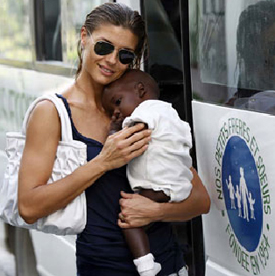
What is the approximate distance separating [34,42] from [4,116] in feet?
2.38

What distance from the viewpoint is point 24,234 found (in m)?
5.72

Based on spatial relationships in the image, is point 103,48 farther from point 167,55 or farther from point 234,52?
point 167,55

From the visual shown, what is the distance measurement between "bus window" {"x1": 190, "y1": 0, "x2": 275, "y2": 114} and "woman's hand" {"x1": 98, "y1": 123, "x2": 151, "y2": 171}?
43 cm

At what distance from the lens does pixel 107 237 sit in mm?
3141

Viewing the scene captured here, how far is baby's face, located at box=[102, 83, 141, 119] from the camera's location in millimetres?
A: 3219

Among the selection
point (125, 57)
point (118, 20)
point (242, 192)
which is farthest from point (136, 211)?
point (118, 20)

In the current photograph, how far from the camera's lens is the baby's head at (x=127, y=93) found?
3.22 meters

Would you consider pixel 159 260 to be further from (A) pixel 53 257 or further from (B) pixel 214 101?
(A) pixel 53 257

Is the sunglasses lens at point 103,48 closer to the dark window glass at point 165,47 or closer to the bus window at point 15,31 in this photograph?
the dark window glass at point 165,47

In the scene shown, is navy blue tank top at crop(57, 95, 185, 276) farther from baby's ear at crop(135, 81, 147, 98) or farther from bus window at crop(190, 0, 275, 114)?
bus window at crop(190, 0, 275, 114)

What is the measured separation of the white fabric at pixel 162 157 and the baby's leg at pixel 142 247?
0.04 meters

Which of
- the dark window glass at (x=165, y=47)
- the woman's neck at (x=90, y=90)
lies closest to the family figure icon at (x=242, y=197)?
the woman's neck at (x=90, y=90)

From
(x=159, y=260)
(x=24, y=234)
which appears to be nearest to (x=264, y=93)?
(x=159, y=260)

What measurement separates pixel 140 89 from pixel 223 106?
386 millimetres
